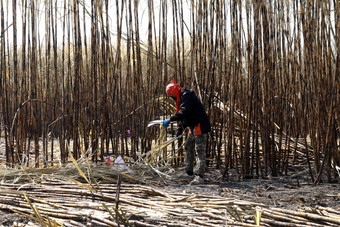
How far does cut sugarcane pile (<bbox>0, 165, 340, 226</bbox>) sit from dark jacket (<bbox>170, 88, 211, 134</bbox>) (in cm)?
86

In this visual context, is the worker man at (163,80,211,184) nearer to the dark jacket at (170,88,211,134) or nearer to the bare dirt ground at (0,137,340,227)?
the dark jacket at (170,88,211,134)

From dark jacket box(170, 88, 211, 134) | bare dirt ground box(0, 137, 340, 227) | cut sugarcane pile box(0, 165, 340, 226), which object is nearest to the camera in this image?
cut sugarcane pile box(0, 165, 340, 226)

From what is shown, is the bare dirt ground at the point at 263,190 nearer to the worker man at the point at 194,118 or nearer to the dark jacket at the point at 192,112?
the worker man at the point at 194,118

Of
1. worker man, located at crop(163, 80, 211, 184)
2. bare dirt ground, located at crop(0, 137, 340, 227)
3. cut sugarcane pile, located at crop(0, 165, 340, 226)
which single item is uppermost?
worker man, located at crop(163, 80, 211, 184)

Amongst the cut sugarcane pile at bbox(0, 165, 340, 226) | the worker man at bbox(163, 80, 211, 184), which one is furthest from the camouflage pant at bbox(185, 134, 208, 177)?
the cut sugarcane pile at bbox(0, 165, 340, 226)

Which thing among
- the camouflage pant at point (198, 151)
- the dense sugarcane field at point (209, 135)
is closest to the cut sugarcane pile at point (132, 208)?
the dense sugarcane field at point (209, 135)

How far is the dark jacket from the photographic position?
2.89 metres

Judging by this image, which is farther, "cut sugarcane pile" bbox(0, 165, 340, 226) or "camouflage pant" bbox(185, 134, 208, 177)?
"camouflage pant" bbox(185, 134, 208, 177)

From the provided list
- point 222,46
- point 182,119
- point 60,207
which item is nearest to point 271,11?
point 222,46

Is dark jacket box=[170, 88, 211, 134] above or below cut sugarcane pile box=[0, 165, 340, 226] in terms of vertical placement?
above

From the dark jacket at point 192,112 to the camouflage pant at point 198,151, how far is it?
0.27ft

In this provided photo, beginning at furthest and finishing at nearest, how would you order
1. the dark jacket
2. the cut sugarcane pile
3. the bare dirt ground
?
the dark jacket < the bare dirt ground < the cut sugarcane pile

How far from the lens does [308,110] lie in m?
2.48

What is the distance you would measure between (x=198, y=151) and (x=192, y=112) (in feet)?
1.03
